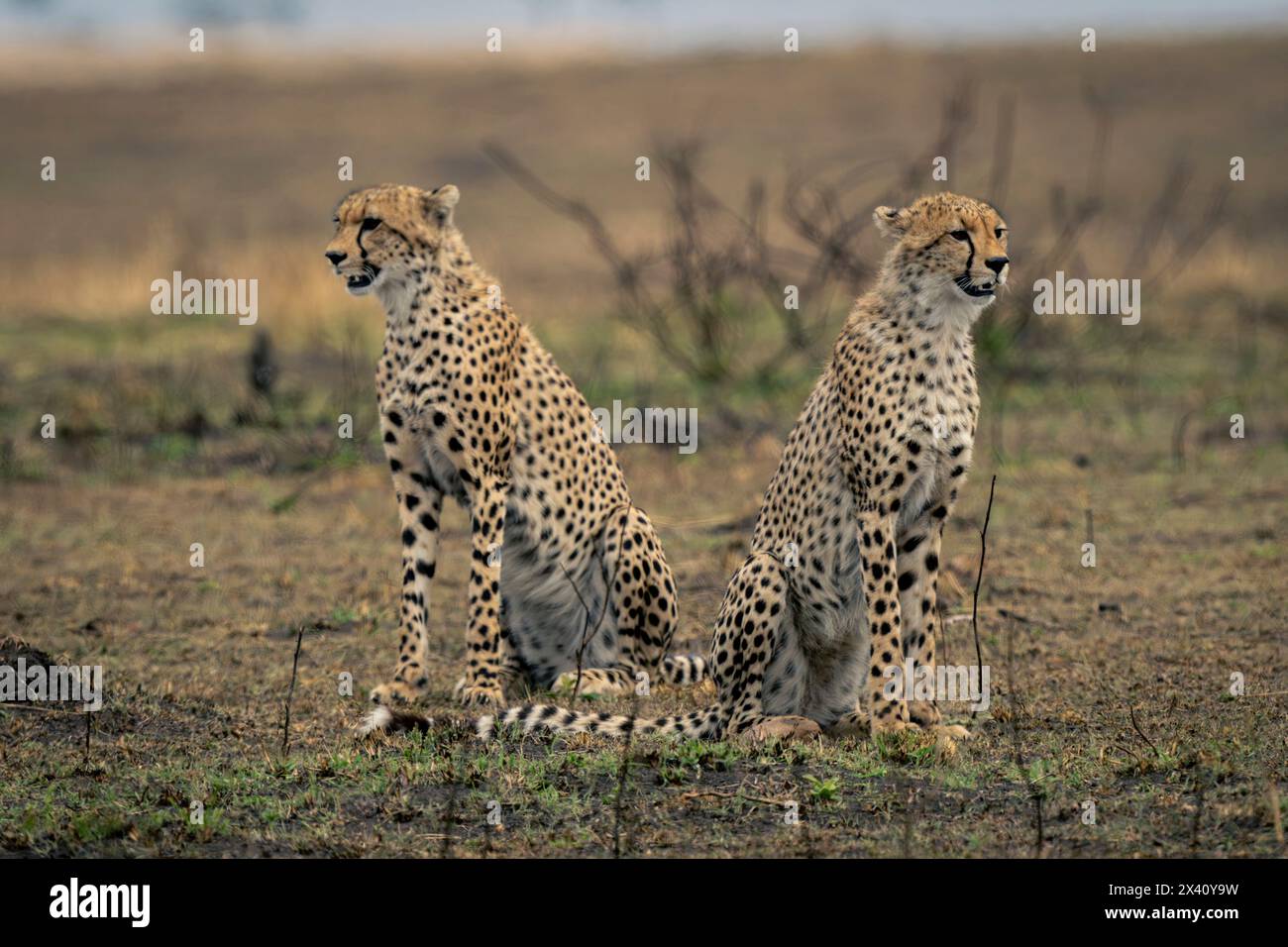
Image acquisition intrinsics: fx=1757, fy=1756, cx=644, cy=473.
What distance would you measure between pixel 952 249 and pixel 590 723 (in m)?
1.69

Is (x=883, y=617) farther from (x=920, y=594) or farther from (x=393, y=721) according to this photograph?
(x=393, y=721)

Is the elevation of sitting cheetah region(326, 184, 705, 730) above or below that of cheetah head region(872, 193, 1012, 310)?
below

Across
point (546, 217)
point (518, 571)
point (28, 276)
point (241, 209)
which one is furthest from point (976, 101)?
point (518, 571)

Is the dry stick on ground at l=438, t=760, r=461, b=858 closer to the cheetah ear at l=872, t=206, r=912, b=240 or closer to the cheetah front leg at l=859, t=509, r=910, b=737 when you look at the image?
the cheetah front leg at l=859, t=509, r=910, b=737

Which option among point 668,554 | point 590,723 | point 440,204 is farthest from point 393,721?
point 668,554

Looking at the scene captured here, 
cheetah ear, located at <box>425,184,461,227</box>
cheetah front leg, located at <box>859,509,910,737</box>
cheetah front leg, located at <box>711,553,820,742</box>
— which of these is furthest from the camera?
cheetah ear, located at <box>425,184,461,227</box>

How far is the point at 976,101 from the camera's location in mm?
34469

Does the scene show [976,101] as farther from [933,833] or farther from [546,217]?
[933,833]

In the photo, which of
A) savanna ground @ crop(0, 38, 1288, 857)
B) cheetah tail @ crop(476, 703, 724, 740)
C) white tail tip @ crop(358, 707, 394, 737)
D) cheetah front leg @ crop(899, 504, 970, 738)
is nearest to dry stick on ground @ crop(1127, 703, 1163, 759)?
savanna ground @ crop(0, 38, 1288, 857)

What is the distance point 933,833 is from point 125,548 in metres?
5.02

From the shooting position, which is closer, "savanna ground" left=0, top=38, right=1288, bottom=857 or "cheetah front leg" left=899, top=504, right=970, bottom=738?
"savanna ground" left=0, top=38, right=1288, bottom=857

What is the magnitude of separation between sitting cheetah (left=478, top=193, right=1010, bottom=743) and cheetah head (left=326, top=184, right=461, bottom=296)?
5.01ft

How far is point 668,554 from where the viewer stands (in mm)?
7914

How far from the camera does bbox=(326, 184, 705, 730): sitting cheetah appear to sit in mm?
5773
